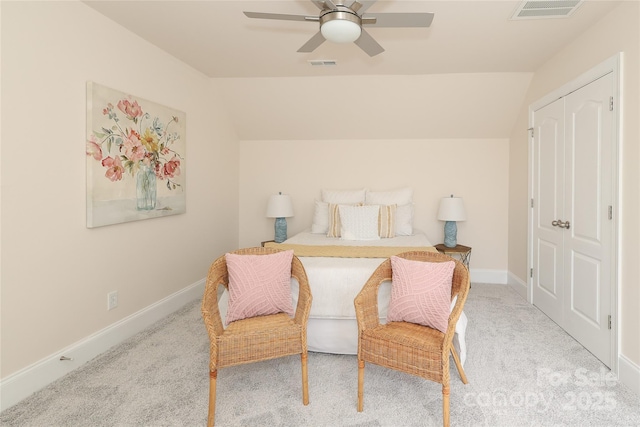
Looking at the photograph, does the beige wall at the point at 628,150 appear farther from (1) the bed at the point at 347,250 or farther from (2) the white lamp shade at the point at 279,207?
(2) the white lamp shade at the point at 279,207

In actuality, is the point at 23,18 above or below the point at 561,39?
below

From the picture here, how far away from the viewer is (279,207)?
4.34 meters

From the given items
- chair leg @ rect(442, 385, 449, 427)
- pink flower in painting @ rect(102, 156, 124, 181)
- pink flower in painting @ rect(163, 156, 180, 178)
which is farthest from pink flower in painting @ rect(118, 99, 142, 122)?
chair leg @ rect(442, 385, 449, 427)

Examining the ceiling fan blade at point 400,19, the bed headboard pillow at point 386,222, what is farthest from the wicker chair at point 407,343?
the bed headboard pillow at point 386,222

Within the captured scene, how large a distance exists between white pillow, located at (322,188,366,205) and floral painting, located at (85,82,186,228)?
1746 mm

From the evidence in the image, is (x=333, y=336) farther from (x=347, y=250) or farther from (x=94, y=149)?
(x=94, y=149)

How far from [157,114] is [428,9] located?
230 cm

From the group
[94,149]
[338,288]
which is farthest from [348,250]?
[94,149]

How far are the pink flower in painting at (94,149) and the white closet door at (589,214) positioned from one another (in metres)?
3.50

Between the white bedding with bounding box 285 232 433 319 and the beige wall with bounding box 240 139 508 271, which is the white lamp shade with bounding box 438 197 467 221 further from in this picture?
the white bedding with bounding box 285 232 433 319

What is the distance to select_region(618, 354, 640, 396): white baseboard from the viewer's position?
2.05m

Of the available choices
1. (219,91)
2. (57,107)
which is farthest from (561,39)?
(57,107)

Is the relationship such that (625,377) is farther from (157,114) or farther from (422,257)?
(157,114)

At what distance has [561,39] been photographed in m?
2.84
